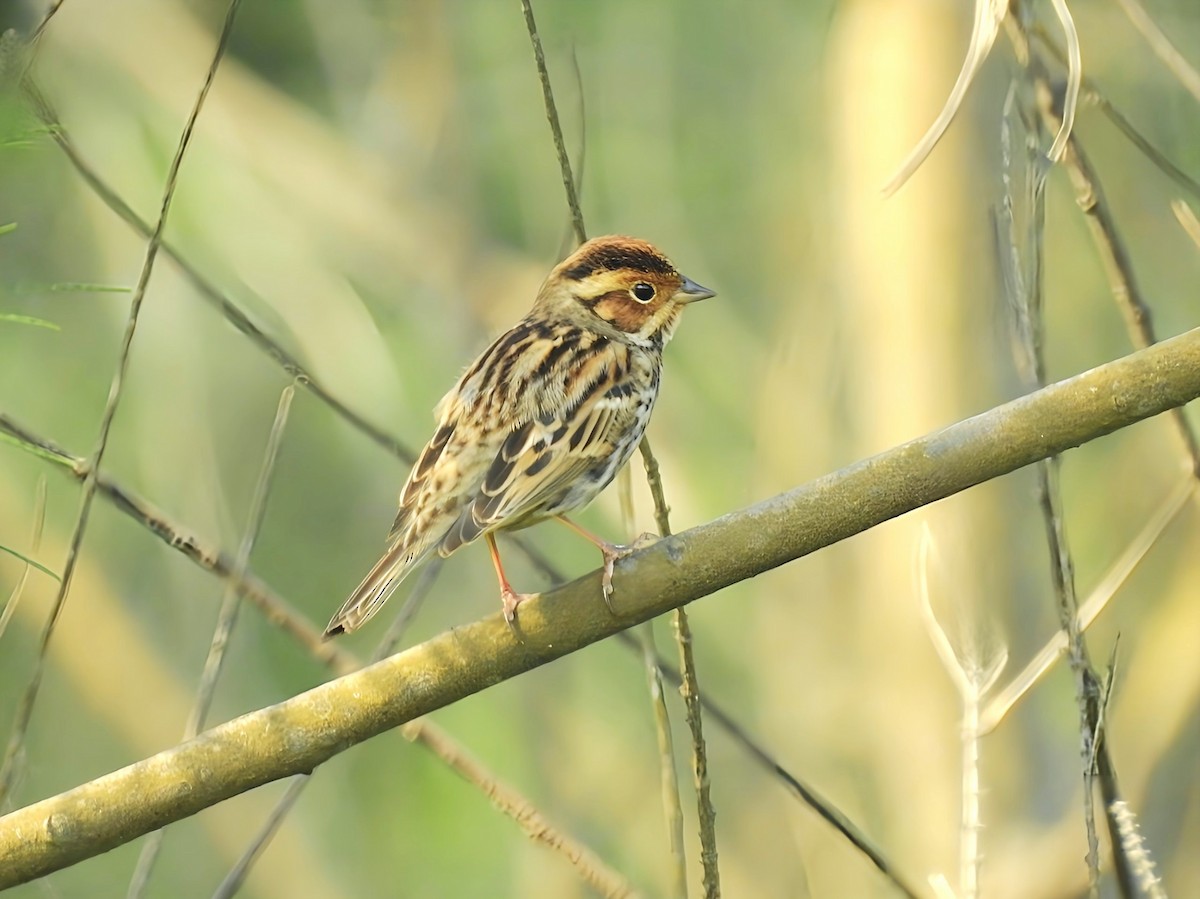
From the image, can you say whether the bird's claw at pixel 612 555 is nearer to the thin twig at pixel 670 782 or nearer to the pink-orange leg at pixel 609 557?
the pink-orange leg at pixel 609 557

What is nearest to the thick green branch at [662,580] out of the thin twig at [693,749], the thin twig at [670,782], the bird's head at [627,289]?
the thin twig at [693,749]

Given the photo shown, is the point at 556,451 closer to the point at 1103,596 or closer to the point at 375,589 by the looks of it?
the point at 375,589

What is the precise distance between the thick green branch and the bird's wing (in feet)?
2.12

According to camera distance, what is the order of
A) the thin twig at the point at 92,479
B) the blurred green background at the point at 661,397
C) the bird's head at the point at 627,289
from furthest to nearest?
1. the blurred green background at the point at 661,397
2. the bird's head at the point at 627,289
3. the thin twig at the point at 92,479

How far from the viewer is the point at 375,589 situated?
3373 mm

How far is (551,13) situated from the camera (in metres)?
8.57

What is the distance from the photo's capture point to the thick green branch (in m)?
2.84

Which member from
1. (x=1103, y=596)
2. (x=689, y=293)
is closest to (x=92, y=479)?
(x=689, y=293)

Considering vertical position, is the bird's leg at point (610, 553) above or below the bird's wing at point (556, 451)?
below

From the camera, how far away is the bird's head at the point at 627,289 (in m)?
4.43

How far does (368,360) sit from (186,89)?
1.94 metres

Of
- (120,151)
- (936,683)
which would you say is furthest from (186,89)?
(936,683)

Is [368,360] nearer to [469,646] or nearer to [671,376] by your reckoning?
[671,376]

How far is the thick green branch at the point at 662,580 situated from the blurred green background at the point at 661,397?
1952 mm
